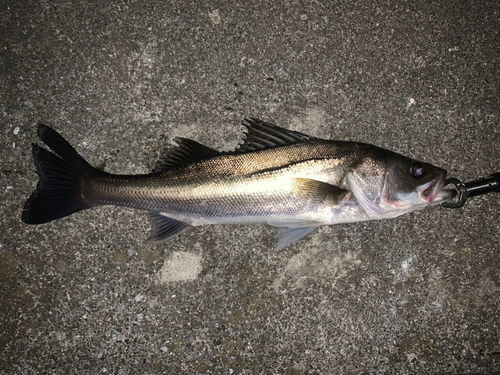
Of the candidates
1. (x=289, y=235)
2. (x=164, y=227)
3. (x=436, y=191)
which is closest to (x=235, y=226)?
(x=289, y=235)

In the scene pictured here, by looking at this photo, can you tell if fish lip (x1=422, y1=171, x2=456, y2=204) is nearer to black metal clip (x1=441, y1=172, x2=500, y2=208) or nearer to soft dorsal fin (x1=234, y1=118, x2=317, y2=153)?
black metal clip (x1=441, y1=172, x2=500, y2=208)

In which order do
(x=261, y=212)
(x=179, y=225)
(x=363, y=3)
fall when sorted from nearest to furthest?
(x=261, y=212) < (x=179, y=225) < (x=363, y=3)

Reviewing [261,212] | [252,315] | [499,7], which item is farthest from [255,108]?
[499,7]

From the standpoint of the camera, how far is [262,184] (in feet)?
7.89

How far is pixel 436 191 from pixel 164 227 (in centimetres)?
211

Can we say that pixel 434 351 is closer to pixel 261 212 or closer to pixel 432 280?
pixel 432 280

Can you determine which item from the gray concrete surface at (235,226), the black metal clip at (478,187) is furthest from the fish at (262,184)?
the gray concrete surface at (235,226)

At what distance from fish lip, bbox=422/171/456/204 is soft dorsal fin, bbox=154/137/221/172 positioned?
1591 mm

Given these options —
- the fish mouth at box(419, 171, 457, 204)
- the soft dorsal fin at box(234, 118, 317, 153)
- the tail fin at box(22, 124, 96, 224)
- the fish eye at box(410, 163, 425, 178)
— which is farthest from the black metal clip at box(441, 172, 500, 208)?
the tail fin at box(22, 124, 96, 224)

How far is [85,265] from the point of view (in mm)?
2822

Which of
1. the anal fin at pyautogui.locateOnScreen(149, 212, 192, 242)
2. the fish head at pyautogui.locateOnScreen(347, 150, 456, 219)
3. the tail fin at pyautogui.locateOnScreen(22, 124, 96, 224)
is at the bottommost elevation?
the anal fin at pyautogui.locateOnScreen(149, 212, 192, 242)

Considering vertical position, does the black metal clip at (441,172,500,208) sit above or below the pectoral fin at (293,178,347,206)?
above

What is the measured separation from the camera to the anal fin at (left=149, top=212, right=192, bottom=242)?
262cm

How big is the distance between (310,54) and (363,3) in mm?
700
